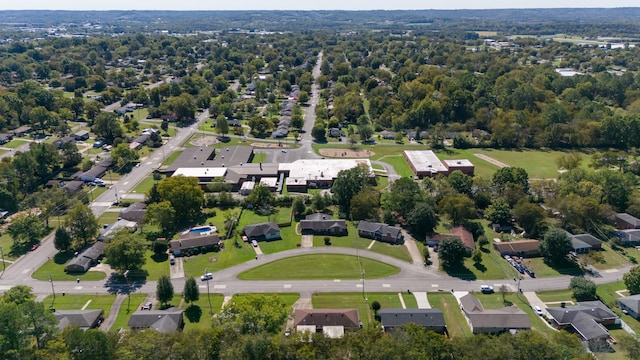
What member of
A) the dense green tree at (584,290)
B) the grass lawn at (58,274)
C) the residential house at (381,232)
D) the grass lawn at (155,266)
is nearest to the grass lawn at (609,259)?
the dense green tree at (584,290)

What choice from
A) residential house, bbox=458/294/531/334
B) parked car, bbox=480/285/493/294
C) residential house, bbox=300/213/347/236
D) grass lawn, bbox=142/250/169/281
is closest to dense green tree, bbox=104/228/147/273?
grass lawn, bbox=142/250/169/281

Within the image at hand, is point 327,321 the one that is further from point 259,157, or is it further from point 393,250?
point 259,157

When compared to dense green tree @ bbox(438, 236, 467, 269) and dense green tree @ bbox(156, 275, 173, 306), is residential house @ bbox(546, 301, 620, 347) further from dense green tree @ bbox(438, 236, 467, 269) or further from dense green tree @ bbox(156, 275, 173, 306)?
dense green tree @ bbox(156, 275, 173, 306)

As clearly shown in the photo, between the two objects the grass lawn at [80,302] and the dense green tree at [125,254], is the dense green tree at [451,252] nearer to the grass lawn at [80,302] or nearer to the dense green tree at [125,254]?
the dense green tree at [125,254]

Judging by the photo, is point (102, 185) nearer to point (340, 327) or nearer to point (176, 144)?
point (176, 144)

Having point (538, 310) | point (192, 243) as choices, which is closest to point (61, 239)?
point (192, 243)
